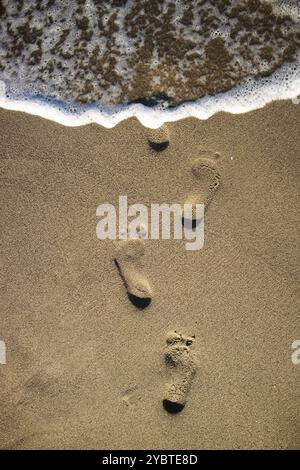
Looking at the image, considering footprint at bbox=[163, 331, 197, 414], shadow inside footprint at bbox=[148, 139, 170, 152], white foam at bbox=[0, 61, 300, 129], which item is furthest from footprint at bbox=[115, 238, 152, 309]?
white foam at bbox=[0, 61, 300, 129]

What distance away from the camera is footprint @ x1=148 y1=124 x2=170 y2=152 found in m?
3.13

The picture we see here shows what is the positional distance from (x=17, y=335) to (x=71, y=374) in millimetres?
585

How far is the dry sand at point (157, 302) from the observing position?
3.10 meters

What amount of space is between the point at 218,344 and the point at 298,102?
2220 millimetres

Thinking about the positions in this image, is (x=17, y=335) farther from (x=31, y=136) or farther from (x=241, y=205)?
(x=241, y=205)

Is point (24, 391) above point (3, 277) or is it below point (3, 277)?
below

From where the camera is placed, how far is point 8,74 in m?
3.39

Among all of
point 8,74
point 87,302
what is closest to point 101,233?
point 87,302

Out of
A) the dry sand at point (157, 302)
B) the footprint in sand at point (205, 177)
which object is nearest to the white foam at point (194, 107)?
the dry sand at point (157, 302)

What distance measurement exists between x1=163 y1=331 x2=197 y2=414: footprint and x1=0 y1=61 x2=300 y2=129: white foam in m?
1.90

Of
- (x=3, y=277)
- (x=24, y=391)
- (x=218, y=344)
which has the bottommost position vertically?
(x=24, y=391)

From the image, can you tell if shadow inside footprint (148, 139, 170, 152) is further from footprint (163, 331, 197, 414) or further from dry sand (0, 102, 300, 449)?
footprint (163, 331, 197, 414)

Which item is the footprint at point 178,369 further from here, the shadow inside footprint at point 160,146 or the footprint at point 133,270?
the shadow inside footprint at point 160,146

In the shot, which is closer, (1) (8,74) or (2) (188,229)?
(2) (188,229)
